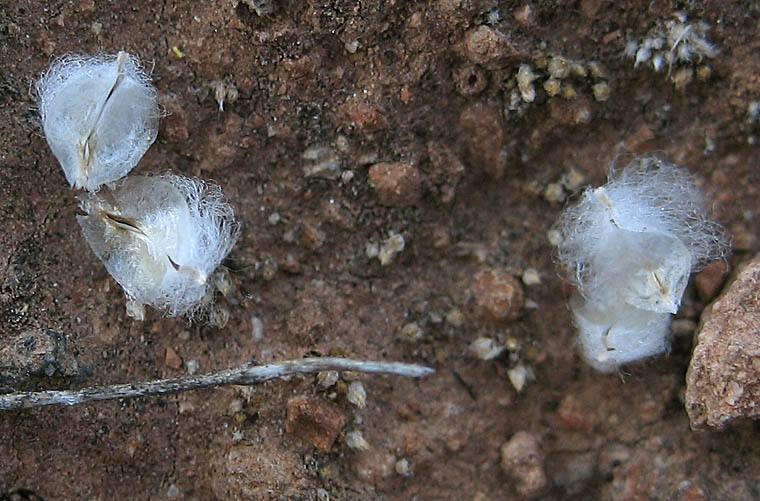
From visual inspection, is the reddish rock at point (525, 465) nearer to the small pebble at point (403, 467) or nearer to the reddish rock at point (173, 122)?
the small pebble at point (403, 467)

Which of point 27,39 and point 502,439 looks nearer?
point 27,39

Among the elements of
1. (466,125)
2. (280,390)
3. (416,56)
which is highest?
(416,56)

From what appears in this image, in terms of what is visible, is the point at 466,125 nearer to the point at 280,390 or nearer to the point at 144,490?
the point at 280,390

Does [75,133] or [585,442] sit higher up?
[75,133]

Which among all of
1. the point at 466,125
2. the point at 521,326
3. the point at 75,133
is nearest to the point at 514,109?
the point at 466,125

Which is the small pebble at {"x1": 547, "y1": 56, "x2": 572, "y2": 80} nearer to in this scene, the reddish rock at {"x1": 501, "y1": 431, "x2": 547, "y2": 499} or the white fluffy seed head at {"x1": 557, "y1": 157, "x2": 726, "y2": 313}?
the white fluffy seed head at {"x1": 557, "y1": 157, "x2": 726, "y2": 313}

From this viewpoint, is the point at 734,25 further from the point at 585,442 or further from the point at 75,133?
the point at 75,133
